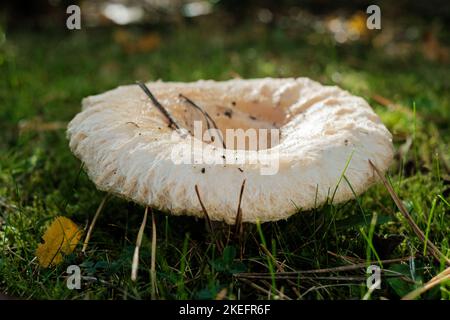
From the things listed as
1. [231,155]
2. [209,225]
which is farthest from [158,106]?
[209,225]

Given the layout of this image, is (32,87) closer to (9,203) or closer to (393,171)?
(9,203)

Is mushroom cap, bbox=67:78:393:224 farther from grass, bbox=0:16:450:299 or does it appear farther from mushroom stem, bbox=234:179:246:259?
grass, bbox=0:16:450:299

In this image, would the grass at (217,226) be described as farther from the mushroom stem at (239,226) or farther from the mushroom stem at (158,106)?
the mushroom stem at (158,106)

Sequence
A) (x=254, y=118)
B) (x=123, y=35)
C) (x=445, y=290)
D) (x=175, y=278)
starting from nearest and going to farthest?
(x=445, y=290)
(x=175, y=278)
(x=254, y=118)
(x=123, y=35)

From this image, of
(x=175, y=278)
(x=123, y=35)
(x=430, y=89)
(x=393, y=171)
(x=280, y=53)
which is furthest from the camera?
(x=123, y=35)

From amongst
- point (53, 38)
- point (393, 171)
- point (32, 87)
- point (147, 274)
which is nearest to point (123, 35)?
point (53, 38)

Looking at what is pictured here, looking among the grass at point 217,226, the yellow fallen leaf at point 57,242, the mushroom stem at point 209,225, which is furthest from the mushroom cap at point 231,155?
the yellow fallen leaf at point 57,242

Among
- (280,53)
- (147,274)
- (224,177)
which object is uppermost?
(280,53)
